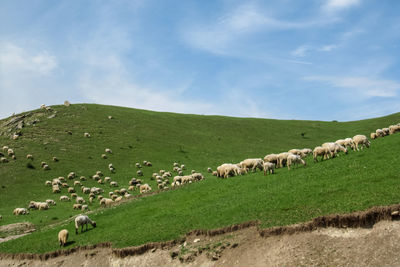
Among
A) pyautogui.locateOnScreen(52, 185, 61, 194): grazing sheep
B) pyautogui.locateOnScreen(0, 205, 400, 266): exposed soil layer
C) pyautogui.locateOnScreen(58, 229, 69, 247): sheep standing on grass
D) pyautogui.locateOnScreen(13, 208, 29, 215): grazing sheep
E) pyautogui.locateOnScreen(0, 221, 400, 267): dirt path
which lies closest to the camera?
pyautogui.locateOnScreen(0, 221, 400, 267): dirt path

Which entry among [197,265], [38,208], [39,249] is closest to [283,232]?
[197,265]

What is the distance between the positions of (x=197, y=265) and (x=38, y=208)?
36.2 m

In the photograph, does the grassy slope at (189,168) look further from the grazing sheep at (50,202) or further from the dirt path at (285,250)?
the dirt path at (285,250)

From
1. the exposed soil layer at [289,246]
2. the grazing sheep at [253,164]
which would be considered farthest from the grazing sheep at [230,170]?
the exposed soil layer at [289,246]

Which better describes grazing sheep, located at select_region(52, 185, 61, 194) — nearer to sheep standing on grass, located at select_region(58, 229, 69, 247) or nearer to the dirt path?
sheep standing on grass, located at select_region(58, 229, 69, 247)

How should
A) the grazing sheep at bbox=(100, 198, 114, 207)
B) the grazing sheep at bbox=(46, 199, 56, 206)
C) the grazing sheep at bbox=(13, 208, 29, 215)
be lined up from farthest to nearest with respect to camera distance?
the grazing sheep at bbox=(46, 199, 56, 206), the grazing sheep at bbox=(13, 208, 29, 215), the grazing sheep at bbox=(100, 198, 114, 207)

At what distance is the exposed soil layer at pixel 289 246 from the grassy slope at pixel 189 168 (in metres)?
0.94

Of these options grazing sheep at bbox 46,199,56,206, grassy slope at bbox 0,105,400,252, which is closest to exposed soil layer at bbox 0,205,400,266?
grassy slope at bbox 0,105,400,252

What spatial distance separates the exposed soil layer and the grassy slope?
935mm

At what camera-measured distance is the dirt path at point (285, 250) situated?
51.0ft

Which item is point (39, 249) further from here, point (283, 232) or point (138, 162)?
point (138, 162)

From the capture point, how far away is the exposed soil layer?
15.8 metres

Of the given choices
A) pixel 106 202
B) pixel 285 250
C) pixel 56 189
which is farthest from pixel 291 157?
pixel 56 189

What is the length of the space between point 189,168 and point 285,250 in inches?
1951
